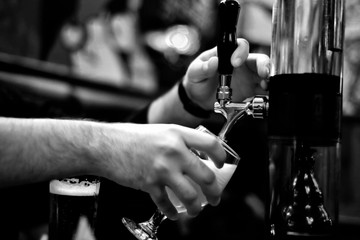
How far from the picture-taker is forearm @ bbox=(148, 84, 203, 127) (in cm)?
156

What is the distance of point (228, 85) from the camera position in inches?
35.9

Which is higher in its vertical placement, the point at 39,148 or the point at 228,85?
the point at 228,85

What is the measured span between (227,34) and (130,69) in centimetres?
A: 178

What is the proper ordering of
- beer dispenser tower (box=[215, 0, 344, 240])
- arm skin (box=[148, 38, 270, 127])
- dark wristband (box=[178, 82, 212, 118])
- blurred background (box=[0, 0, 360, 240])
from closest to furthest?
beer dispenser tower (box=[215, 0, 344, 240]), arm skin (box=[148, 38, 270, 127]), dark wristband (box=[178, 82, 212, 118]), blurred background (box=[0, 0, 360, 240])

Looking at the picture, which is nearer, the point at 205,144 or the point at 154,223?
the point at 205,144

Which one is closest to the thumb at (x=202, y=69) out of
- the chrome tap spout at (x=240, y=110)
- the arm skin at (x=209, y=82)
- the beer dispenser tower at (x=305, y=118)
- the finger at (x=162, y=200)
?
the arm skin at (x=209, y=82)

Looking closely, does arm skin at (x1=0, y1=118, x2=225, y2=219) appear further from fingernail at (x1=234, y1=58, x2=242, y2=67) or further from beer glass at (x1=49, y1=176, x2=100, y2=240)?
fingernail at (x1=234, y1=58, x2=242, y2=67)

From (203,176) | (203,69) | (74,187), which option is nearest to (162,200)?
(203,176)

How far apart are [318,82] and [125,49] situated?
80.2 inches

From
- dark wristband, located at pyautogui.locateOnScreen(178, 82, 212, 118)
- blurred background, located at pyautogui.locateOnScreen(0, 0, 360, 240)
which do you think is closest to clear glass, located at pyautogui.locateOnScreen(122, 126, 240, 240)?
dark wristband, located at pyautogui.locateOnScreen(178, 82, 212, 118)

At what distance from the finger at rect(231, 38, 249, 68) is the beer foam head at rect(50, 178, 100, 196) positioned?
14.3 inches

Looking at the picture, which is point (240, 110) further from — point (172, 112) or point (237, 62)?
point (172, 112)

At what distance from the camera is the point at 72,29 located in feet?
7.89

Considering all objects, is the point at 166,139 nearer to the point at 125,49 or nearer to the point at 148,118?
the point at 148,118
